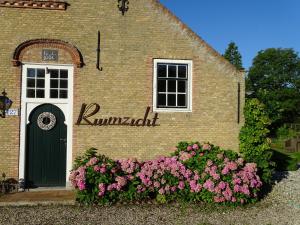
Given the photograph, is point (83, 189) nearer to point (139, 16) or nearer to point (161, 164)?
point (161, 164)

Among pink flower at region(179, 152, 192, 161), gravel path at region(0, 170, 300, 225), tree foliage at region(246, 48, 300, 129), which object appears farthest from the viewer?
tree foliage at region(246, 48, 300, 129)

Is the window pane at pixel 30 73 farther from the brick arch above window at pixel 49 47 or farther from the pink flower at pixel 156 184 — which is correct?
the pink flower at pixel 156 184

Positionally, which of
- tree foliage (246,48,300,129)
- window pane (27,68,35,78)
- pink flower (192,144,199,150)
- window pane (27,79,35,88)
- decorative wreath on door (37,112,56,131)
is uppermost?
tree foliage (246,48,300,129)

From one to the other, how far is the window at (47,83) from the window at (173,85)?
9.50 ft

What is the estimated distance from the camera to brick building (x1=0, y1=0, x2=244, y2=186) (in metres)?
11.4

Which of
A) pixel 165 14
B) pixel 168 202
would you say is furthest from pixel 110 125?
pixel 165 14

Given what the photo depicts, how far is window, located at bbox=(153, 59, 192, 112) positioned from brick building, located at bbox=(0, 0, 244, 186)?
0.10 feet

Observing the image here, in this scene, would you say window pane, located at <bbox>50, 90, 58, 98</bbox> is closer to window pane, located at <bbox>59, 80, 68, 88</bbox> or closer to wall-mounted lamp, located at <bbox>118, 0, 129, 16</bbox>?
window pane, located at <bbox>59, 80, 68, 88</bbox>

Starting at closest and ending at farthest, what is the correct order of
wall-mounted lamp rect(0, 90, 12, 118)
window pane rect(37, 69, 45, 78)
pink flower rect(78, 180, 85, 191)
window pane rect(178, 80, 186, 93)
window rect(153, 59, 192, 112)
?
pink flower rect(78, 180, 85, 191) < wall-mounted lamp rect(0, 90, 12, 118) < window pane rect(37, 69, 45, 78) < window rect(153, 59, 192, 112) < window pane rect(178, 80, 186, 93)

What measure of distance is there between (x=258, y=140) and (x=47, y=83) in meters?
6.59

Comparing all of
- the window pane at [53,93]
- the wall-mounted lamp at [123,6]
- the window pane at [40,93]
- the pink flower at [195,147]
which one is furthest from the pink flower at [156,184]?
the wall-mounted lamp at [123,6]

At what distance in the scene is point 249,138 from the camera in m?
11.7

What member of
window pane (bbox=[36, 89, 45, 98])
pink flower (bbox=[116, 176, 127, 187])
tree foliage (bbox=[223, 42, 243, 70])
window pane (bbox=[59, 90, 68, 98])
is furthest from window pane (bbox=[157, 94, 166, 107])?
tree foliage (bbox=[223, 42, 243, 70])

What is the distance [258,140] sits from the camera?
11.6 m
